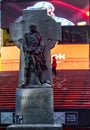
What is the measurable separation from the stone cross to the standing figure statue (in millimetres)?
279

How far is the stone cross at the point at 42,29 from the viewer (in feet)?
59.6

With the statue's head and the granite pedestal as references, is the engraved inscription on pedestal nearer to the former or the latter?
the granite pedestal

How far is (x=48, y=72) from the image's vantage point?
59.3 feet

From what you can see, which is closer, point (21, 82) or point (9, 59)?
point (21, 82)

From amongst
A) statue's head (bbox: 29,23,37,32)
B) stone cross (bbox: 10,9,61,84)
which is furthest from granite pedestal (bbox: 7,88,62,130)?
statue's head (bbox: 29,23,37,32)

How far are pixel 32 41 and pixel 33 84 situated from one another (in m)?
1.23

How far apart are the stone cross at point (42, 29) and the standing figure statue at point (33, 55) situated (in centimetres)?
28

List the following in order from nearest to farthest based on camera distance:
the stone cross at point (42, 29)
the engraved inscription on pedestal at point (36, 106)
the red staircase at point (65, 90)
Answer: the engraved inscription on pedestal at point (36, 106) → the stone cross at point (42, 29) → the red staircase at point (65, 90)

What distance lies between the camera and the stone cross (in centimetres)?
1816

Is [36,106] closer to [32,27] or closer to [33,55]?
[33,55]

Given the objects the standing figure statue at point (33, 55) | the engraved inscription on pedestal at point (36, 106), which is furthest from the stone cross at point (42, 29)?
the engraved inscription on pedestal at point (36, 106)

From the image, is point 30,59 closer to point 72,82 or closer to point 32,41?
point 32,41

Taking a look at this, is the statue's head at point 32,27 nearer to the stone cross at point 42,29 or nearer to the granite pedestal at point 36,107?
the stone cross at point 42,29

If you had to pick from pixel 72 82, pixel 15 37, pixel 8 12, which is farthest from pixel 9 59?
pixel 15 37
